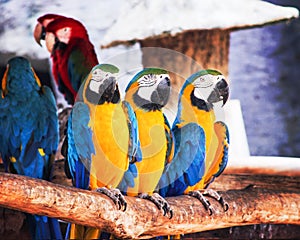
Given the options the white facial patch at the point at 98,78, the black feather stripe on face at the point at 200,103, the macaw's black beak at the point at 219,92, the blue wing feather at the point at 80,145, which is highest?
the white facial patch at the point at 98,78

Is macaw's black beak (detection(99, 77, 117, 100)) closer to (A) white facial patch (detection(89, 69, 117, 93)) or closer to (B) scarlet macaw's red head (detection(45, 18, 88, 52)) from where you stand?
(A) white facial patch (detection(89, 69, 117, 93))

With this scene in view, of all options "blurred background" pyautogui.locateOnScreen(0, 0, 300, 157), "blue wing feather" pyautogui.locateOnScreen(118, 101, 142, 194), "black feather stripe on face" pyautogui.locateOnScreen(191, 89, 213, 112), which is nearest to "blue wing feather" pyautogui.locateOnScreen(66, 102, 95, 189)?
"blue wing feather" pyautogui.locateOnScreen(118, 101, 142, 194)

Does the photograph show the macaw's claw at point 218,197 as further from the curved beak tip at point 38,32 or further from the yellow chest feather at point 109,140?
the curved beak tip at point 38,32

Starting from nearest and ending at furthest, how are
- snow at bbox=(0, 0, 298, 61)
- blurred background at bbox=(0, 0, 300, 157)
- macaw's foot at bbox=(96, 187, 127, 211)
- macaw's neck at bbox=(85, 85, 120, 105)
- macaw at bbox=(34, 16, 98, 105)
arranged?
macaw's foot at bbox=(96, 187, 127, 211), macaw's neck at bbox=(85, 85, 120, 105), macaw at bbox=(34, 16, 98, 105), snow at bbox=(0, 0, 298, 61), blurred background at bbox=(0, 0, 300, 157)

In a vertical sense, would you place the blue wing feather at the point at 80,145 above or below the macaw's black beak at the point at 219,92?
below

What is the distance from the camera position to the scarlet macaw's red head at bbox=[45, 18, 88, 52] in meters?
2.28

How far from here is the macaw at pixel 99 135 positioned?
1937mm

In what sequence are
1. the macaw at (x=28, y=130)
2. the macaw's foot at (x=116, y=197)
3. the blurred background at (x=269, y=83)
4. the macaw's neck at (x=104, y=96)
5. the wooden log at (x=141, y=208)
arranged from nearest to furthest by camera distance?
the wooden log at (x=141, y=208) < the macaw's foot at (x=116, y=197) < the macaw's neck at (x=104, y=96) < the macaw at (x=28, y=130) < the blurred background at (x=269, y=83)

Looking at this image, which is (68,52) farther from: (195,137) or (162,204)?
(162,204)

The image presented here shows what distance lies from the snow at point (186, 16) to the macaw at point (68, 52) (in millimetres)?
141

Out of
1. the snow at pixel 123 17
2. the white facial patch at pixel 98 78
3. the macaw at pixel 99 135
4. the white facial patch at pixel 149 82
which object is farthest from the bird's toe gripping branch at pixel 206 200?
the snow at pixel 123 17

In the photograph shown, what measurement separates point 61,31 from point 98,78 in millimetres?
443

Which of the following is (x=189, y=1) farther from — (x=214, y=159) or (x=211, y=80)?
(x=214, y=159)

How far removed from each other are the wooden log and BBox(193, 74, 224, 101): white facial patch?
354mm
